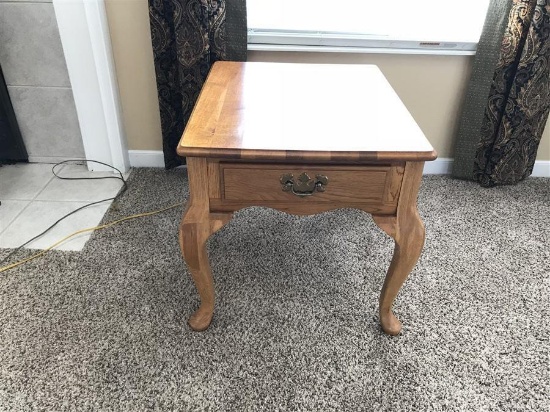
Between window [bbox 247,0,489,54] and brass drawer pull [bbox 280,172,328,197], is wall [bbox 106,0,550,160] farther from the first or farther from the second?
brass drawer pull [bbox 280,172,328,197]

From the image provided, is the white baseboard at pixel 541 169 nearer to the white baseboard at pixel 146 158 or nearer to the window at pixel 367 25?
the window at pixel 367 25

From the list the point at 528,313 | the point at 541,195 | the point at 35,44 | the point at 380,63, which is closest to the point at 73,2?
the point at 35,44

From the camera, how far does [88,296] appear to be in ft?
4.75

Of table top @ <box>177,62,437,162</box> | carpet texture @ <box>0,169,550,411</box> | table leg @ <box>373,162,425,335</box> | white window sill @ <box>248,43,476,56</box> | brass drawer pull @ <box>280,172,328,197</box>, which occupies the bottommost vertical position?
carpet texture @ <box>0,169,550,411</box>

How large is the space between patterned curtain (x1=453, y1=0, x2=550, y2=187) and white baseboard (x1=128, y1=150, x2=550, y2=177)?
0.08 metres

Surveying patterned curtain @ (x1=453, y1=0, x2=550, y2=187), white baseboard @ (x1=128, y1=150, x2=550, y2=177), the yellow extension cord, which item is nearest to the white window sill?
patterned curtain @ (x1=453, y1=0, x2=550, y2=187)

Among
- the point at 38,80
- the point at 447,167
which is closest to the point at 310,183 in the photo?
the point at 447,167

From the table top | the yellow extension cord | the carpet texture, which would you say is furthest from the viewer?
the yellow extension cord

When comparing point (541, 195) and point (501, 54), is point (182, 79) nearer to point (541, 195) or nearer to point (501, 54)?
point (501, 54)

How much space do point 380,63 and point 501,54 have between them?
48 cm

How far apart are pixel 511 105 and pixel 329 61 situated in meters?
0.78

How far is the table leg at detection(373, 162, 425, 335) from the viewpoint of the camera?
109 centimetres

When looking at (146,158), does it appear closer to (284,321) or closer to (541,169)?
(284,321)

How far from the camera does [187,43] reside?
1.76 meters
